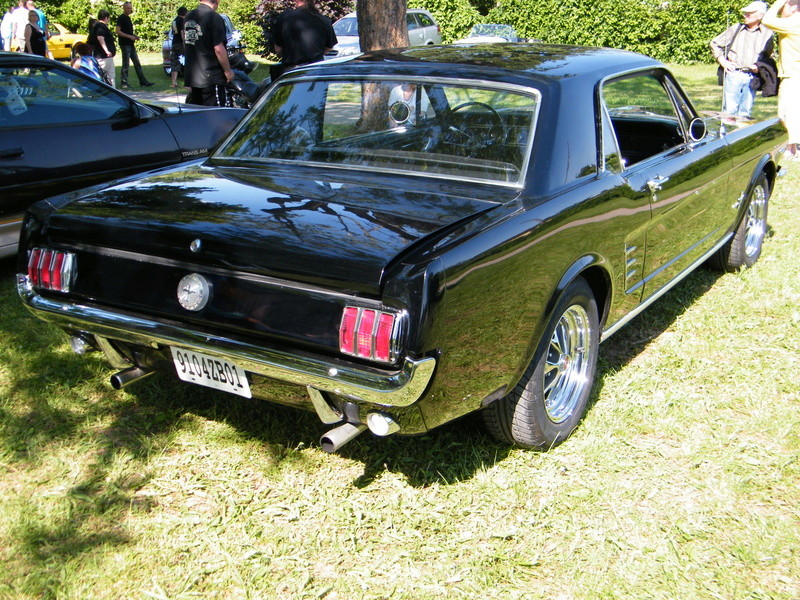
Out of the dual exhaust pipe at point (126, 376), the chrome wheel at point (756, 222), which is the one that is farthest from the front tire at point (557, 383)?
the chrome wheel at point (756, 222)

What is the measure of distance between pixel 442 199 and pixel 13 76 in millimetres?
3872

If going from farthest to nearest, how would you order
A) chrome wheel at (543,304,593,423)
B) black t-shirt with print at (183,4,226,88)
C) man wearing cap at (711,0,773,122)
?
man wearing cap at (711,0,773,122)
black t-shirt with print at (183,4,226,88)
chrome wheel at (543,304,593,423)

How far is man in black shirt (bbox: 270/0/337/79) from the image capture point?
30.7 ft

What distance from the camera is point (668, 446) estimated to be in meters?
3.65

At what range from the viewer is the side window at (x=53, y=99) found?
5.59 m

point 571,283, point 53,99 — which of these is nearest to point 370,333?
point 571,283

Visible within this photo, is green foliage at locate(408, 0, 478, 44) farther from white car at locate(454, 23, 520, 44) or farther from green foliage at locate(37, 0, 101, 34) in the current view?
green foliage at locate(37, 0, 101, 34)

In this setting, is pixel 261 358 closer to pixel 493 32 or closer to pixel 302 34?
pixel 302 34

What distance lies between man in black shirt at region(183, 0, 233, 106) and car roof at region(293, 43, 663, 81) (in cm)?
539

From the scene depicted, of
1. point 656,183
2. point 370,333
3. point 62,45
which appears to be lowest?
point 62,45

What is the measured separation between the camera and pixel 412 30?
888 inches

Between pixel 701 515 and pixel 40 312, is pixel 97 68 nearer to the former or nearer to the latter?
pixel 40 312

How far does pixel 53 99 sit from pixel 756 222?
5.00 meters

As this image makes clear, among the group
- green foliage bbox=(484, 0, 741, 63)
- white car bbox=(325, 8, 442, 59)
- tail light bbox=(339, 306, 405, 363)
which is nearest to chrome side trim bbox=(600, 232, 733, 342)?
tail light bbox=(339, 306, 405, 363)
